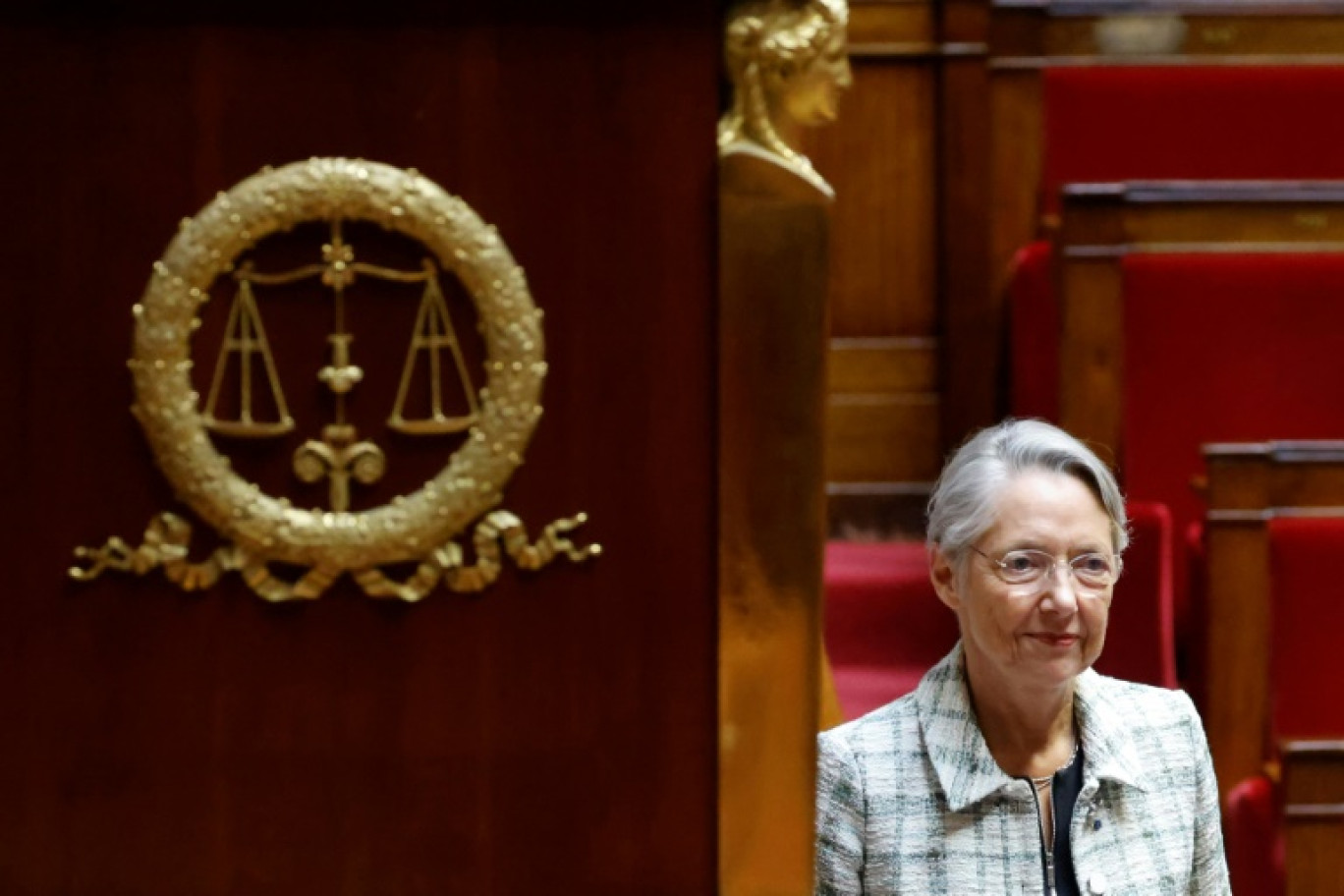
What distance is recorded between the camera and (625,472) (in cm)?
27

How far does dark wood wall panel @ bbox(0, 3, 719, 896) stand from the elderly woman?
4cm

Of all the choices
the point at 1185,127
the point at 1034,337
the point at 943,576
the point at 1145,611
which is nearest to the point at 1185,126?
the point at 1185,127

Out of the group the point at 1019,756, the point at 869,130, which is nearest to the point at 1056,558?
the point at 1019,756

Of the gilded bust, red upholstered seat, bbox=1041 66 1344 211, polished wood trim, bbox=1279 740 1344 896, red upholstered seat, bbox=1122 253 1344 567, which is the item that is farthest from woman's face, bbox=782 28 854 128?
red upholstered seat, bbox=1041 66 1344 211

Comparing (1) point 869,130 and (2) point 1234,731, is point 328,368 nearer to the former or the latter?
(2) point 1234,731

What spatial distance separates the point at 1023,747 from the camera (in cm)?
32

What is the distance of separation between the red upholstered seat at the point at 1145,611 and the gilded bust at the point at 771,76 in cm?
30

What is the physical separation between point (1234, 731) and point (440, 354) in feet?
1.07

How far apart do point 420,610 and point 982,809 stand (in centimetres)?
10

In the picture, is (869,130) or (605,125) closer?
(605,125)

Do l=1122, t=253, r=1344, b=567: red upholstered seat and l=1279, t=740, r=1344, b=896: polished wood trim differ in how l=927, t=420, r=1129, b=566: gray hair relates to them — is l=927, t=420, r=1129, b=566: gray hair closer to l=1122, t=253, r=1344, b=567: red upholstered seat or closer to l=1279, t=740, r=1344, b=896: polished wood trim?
l=1279, t=740, r=1344, b=896: polished wood trim

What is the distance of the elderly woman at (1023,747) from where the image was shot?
30 cm

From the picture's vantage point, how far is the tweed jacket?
0.99 ft

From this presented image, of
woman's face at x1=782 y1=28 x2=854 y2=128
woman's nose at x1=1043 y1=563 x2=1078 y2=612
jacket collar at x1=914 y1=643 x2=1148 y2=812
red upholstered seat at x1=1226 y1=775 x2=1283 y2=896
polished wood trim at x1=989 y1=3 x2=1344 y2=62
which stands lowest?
red upholstered seat at x1=1226 y1=775 x2=1283 y2=896
